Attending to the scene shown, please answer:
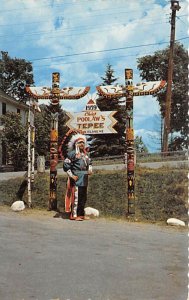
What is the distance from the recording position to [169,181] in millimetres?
9164

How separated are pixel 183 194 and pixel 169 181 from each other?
0.57m

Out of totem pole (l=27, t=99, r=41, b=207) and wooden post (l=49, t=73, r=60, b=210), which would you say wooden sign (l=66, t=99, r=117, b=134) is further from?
totem pole (l=27, t=99, r=41, b=207)

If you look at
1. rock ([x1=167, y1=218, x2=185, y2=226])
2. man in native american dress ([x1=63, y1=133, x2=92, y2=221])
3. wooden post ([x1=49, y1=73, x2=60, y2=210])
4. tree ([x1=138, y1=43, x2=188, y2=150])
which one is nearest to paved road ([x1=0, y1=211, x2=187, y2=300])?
rock ([x1=167, y1=218, x2=185, y2=226])

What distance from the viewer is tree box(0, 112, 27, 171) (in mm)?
20844

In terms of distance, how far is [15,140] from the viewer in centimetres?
2239

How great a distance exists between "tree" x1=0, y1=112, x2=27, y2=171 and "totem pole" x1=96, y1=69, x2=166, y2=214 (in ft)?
39.5

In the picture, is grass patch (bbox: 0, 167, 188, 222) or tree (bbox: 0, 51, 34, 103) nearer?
tree (bbox: 0, 51, 34, 103)

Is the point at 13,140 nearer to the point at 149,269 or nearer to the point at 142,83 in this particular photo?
the point at 142,83

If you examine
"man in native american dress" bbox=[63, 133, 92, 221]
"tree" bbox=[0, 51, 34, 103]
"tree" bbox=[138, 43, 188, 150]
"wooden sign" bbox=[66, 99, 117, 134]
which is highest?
"tree" bbox=[138, 43, 188, 150]

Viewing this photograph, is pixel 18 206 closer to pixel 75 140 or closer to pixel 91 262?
pixel 75 140

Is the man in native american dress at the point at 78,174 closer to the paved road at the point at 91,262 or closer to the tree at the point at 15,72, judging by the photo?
the paved road at the point at 91,262

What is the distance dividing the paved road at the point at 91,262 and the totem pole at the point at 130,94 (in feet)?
4.35

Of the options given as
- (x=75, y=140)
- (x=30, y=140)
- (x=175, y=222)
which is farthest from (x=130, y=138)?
(x=30, y=140)

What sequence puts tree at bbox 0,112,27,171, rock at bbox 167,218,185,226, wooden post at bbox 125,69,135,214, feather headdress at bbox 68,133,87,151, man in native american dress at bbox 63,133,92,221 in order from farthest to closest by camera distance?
tree at bbox 0,112,27,171, wooden post at bbox 125,69,135,214, feather headdress at bbox 68,133,87,151, man in native american dress at bbox 63,133,92,221, rock at bbox 167,218,185,226
